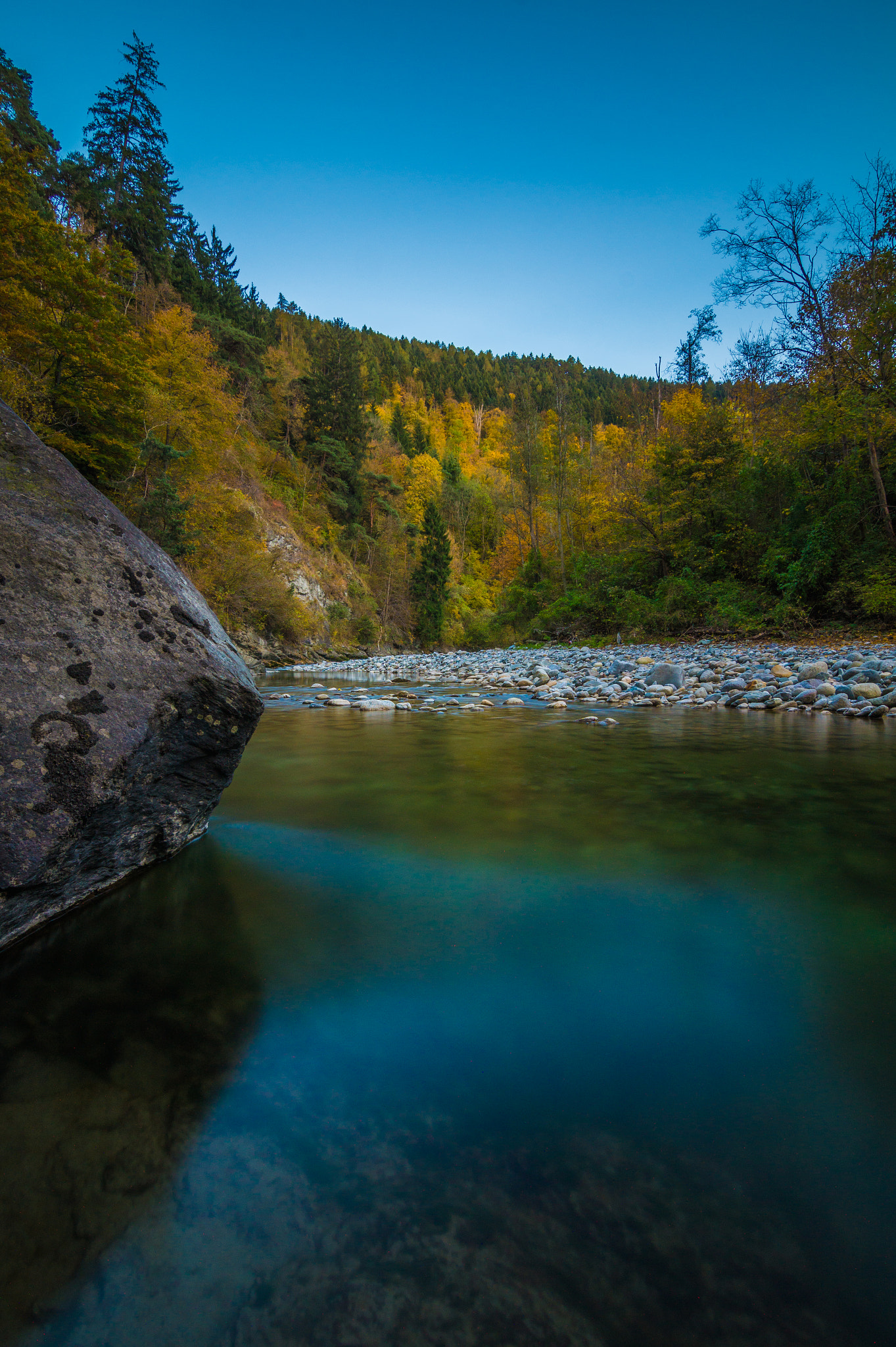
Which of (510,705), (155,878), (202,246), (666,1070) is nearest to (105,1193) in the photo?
(666,1070)

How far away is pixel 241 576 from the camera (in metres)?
20.4

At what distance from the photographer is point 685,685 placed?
9.14m

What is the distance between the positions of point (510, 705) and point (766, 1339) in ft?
25.7

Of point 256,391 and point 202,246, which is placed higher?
point 202,246

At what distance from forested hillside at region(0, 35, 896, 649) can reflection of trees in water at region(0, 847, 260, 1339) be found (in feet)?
43.3

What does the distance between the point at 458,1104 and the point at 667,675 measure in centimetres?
866

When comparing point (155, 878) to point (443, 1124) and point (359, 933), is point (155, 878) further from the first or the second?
point (443, 1124)

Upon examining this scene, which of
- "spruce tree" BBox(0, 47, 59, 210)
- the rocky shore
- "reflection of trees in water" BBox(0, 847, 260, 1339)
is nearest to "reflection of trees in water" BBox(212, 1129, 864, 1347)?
"reflection of trees in water" BBox(0, 847, 260, 1339)

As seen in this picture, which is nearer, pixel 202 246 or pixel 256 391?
pixel 256 391

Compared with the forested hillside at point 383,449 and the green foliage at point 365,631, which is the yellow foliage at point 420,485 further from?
the green foliage at point 365,631

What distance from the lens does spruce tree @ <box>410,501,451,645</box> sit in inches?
1471

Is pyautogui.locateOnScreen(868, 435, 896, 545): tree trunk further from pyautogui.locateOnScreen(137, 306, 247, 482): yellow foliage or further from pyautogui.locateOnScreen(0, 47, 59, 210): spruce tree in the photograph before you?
pyautogui.locateOnScreen(0, 47, 59, 210): spruce tree

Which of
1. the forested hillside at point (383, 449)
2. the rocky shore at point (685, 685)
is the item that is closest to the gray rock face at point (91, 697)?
the rocky shore at point (685, 685)

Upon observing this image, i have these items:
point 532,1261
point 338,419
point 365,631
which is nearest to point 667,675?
point 532,1261
